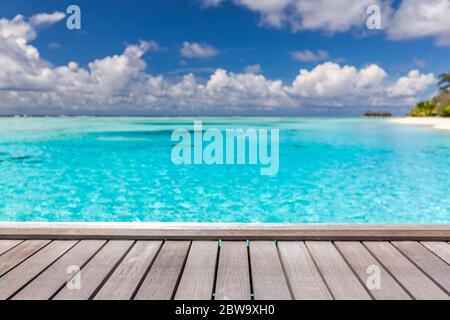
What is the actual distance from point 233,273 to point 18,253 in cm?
113

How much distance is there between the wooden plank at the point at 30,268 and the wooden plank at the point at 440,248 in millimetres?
1936

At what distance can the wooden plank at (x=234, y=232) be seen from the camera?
1.92 metres

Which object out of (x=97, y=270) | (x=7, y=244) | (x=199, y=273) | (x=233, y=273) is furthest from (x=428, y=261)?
(x=7, y=244)

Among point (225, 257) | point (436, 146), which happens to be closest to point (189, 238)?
point (225, 257)

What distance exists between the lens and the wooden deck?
1.40 metres

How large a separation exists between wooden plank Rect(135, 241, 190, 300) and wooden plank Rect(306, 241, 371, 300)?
67 centimetres

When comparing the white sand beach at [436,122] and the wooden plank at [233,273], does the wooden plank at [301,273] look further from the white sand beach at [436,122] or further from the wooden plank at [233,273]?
the white sand beach at [436,122]

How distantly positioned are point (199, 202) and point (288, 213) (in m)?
1.68

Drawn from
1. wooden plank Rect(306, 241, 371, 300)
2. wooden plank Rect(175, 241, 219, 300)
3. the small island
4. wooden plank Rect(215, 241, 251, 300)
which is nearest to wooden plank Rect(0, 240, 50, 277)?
wooden plank Rect(175, 241, 219, 300)

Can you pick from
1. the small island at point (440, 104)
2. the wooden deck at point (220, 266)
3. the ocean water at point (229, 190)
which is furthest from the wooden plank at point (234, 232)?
the small island at point (440, 104)
